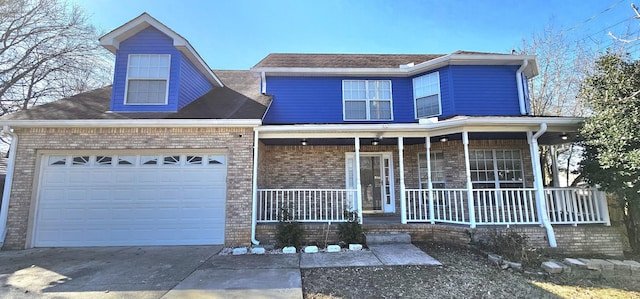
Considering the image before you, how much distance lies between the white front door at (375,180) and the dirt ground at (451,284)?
3.77 metres

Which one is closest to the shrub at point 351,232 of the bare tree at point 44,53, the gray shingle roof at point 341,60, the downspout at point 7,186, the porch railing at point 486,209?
the porch railing at point 486,209

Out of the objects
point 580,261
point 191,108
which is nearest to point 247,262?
point 191,108

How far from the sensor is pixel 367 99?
9055 mm

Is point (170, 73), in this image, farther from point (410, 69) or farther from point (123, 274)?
point (410, 69)

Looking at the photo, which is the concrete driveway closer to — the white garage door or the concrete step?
the white garage door

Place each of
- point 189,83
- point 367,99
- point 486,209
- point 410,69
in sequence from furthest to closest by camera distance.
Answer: point 367,99, point 410,69, point 189,83, point 486,209

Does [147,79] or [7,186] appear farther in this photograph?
[147,79]

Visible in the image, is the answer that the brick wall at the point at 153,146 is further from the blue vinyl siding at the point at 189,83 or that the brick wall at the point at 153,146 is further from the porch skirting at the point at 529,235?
the blue vinyl siding at the point at 189,83

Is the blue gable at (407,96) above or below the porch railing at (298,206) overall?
above

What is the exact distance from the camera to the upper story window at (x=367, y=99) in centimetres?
895

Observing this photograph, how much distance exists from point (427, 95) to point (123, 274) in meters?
8.59

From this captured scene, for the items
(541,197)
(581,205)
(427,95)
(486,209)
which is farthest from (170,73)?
(581,205)

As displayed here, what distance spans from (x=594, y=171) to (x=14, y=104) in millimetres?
21301

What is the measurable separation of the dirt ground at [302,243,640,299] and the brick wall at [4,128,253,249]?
263cm
